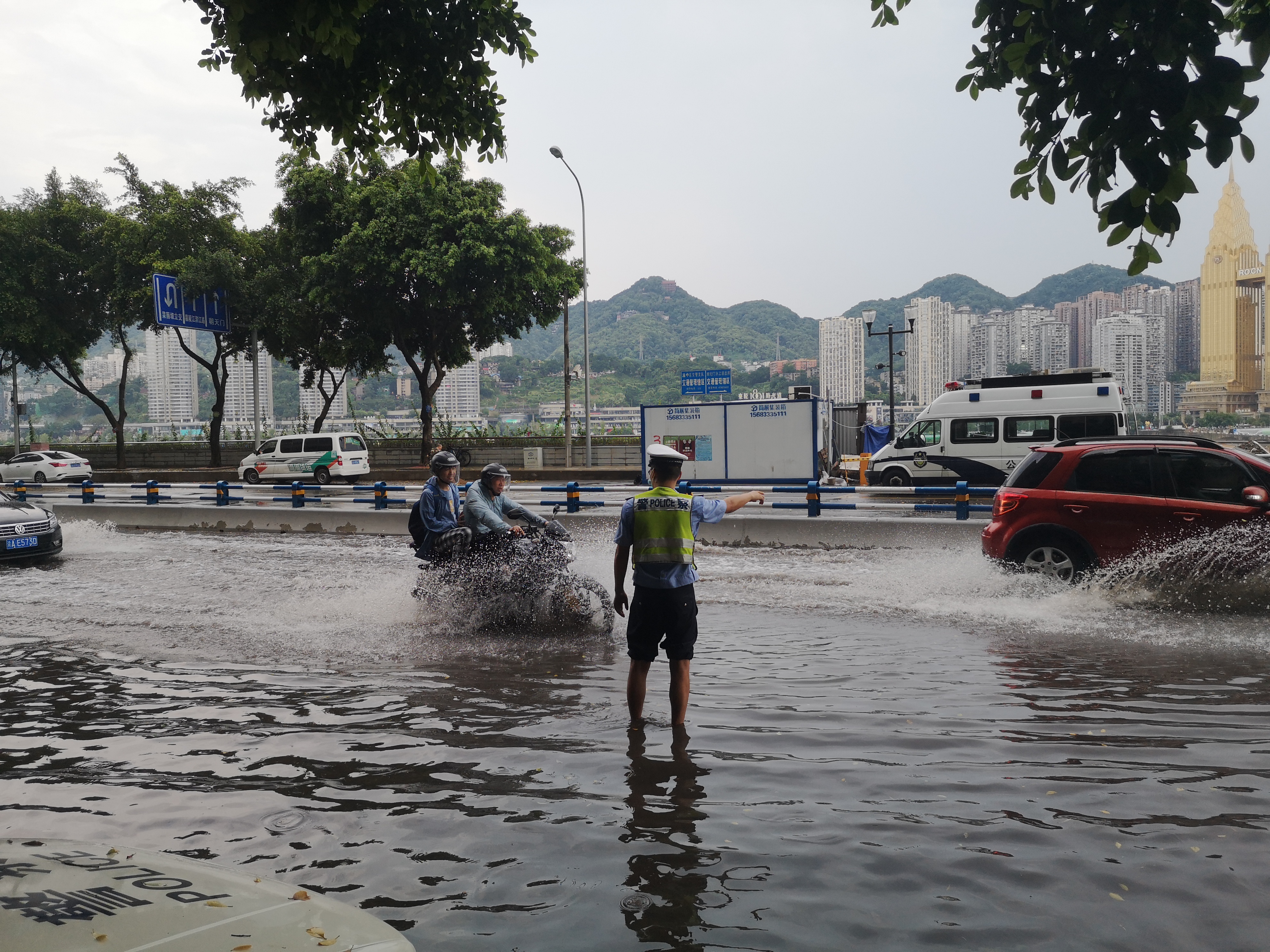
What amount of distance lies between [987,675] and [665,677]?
2245 millimetres

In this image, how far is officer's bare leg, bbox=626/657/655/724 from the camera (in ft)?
17.6

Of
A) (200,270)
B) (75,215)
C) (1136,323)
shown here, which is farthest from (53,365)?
(1136,323)

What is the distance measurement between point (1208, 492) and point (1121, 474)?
2.43ft

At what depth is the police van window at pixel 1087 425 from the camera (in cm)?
1950

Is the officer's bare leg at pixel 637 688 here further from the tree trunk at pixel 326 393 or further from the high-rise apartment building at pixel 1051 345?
the high-rise apartment building at pixel 1051 345

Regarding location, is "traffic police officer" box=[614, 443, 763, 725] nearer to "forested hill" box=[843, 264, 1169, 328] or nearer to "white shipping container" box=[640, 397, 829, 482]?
"white shipping container" box=[640, 397, 829, 482]

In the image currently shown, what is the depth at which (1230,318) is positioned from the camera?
5059 cm

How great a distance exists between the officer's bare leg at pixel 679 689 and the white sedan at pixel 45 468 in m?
38.3

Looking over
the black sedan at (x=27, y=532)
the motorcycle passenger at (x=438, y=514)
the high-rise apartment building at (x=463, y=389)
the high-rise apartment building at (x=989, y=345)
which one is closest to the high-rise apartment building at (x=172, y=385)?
the high-rise apartment building at (x=463, y=389)

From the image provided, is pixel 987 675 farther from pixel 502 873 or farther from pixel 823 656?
pixel 502 873

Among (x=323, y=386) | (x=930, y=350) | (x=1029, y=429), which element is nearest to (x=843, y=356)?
(x=930, y=350)

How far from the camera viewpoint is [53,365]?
133 feet

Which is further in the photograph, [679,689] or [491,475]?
[491,475]

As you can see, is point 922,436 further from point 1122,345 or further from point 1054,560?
point 1122,345
